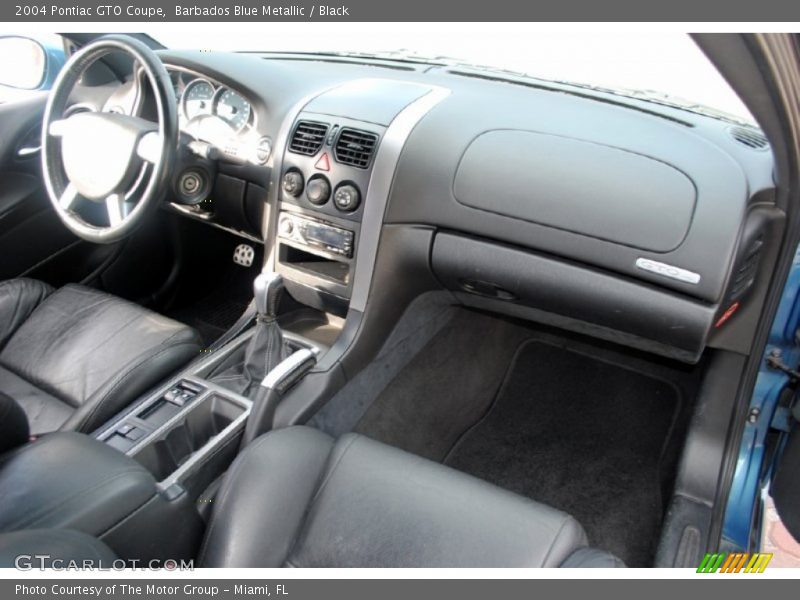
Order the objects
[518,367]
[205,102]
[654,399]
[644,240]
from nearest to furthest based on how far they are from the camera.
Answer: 1. [644,240]
2. [205,102]
3. [654,399]
4. [518,367]

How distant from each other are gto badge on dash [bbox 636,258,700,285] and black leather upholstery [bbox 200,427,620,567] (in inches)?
23.2

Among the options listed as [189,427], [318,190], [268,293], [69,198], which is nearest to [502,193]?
[318,190]

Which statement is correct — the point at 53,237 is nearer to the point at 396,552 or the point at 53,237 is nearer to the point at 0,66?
the point at 0,66

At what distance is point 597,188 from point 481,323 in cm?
87

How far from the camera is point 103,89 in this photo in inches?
87.0

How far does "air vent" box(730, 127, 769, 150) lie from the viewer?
1540 millimetres

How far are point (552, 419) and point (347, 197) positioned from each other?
1.05 m

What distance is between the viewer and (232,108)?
6.52ft

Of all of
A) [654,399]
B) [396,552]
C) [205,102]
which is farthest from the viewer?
[654,399]

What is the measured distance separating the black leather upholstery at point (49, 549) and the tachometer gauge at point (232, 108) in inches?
55.3

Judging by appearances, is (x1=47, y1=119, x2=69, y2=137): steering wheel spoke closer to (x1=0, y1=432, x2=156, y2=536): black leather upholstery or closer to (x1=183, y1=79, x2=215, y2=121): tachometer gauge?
(x1=183, y1=79, x2=215, y2=121): tachometer gauge

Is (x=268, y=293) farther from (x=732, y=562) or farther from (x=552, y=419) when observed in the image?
(x=732, y=562)

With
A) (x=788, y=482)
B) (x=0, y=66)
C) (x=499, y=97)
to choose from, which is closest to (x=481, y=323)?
(x=499, y=97)

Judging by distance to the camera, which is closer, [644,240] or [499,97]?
[644,240]
